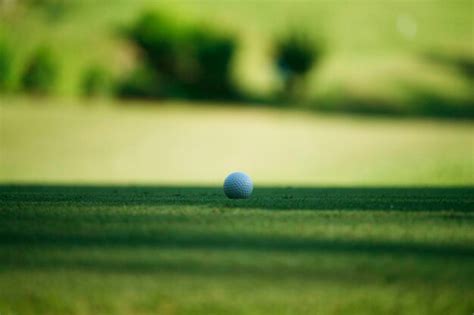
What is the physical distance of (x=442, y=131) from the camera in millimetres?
27250

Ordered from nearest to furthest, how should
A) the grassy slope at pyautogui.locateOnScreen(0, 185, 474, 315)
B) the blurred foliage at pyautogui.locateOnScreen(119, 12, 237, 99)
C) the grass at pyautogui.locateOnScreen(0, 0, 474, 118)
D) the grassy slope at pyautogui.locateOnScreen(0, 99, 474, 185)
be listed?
the grassy slope at pyautogui.locateOnScreen(0, 185, 474, 315) < the grassy slope at pyautogui.locateOnScreen(0, 99, 474, 185) < the blurred foliage at pyautogui.locateOnScreen(119, 12, 237, 99) < the grass at pyautogui.locateOnScreen(0, 0, 474, 118)

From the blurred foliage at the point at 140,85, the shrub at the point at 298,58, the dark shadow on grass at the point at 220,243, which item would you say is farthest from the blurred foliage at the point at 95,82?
the dark shadow on grass at the point at 220,243

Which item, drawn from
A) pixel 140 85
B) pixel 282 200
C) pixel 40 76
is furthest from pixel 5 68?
pixel 282 200

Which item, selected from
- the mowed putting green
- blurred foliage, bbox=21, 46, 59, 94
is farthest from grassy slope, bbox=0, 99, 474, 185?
the mowed putting green

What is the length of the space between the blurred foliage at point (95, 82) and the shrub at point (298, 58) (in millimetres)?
9070

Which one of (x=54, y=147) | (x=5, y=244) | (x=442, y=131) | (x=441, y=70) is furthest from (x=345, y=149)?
(x=5, y=244)

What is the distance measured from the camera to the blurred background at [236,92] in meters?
21.0

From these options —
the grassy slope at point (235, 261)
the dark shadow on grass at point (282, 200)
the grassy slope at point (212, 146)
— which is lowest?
the grassy slope at point (235, 261)

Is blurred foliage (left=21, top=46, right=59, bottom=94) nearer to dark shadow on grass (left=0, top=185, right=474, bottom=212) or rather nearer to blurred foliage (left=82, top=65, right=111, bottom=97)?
blurred foliage (left=82, top=65, right=111, bottom=97)

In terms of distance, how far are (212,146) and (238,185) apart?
52.5 ft

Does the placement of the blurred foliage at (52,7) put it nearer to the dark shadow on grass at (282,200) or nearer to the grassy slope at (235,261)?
the dark shadow on grass at (282,200)

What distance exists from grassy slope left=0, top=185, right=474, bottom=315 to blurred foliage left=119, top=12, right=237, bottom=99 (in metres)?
25.2

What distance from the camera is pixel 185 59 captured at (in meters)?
32.0

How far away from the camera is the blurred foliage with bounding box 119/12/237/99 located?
104 feet
